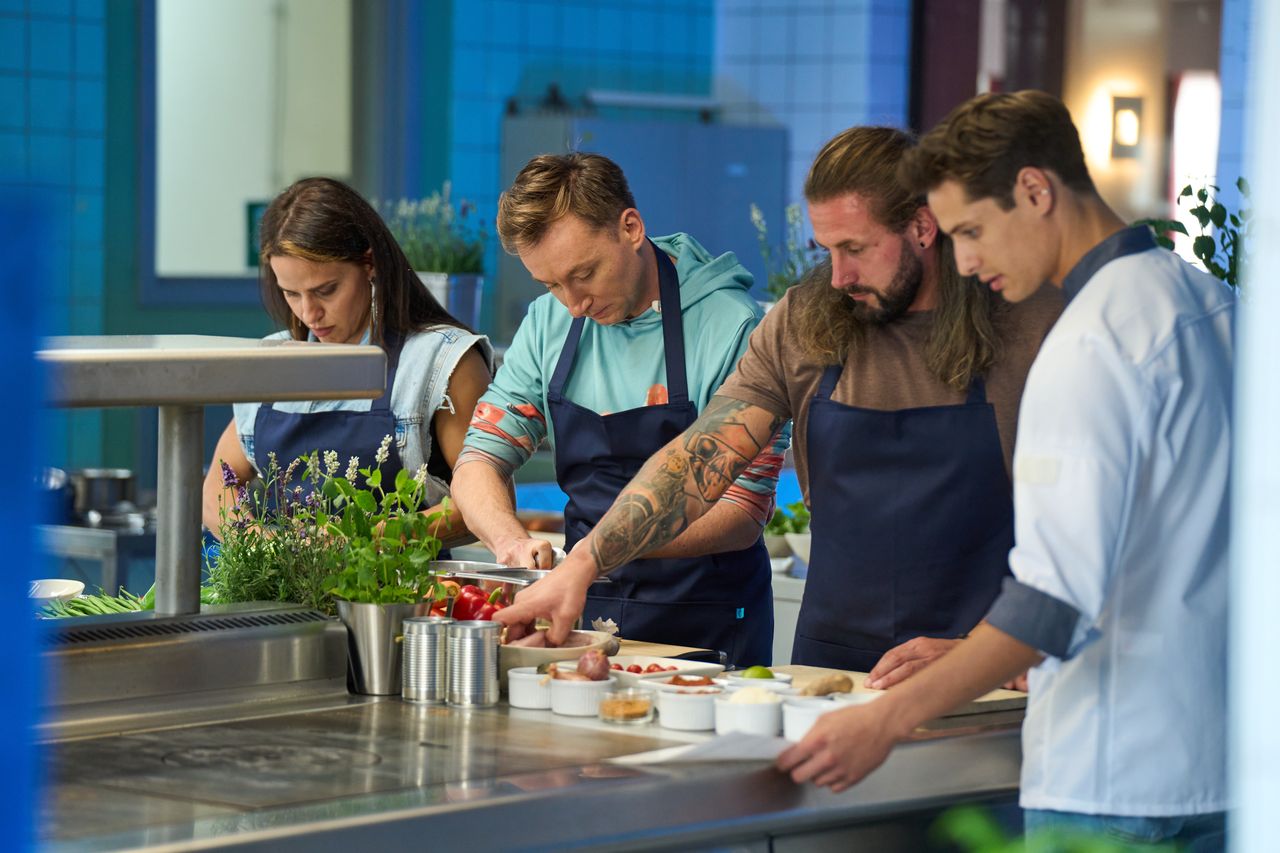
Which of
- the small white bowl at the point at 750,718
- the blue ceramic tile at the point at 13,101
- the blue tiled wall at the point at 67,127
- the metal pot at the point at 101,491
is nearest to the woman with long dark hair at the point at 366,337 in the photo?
the small white bowl at the point at 750,718

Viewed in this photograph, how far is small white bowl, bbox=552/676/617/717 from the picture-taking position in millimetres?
2387

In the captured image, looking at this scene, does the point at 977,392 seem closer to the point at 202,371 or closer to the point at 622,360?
the point at 622,360

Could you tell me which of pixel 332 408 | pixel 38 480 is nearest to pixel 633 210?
pixel 332 408

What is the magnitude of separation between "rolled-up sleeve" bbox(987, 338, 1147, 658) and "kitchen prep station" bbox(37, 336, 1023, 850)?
0.36 metres

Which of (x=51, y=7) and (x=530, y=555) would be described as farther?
(x=51, y=7)

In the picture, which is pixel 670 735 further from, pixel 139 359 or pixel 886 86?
pixel 886 86

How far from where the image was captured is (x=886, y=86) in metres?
8.03

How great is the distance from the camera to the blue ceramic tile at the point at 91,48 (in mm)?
6887

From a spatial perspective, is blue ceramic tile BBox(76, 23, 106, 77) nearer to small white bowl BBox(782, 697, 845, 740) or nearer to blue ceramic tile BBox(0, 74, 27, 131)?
blue ceramic tile BBox(0, 74, 27, 131)

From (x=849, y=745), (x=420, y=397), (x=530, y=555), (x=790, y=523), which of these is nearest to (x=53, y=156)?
(x=790, y=523)

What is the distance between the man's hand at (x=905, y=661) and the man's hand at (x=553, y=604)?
1.48ft

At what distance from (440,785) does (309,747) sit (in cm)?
28

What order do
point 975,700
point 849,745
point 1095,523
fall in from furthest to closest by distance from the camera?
point 975,700 → point 849,745 → point 1095,523

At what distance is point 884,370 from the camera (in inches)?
112
